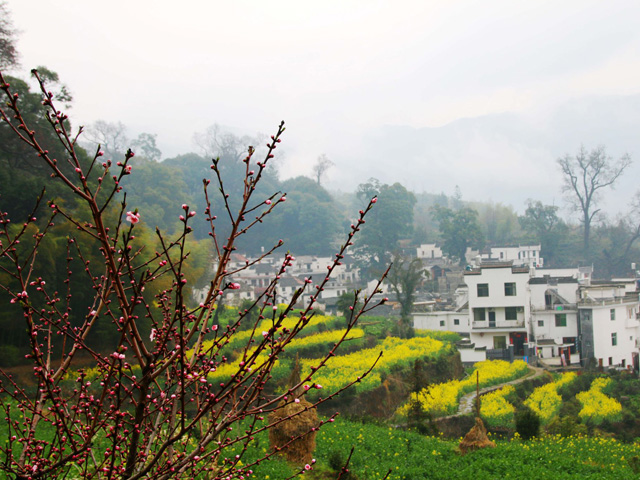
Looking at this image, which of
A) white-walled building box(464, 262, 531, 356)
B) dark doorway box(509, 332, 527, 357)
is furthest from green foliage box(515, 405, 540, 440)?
dark doorway box(509, 332, 527, 357)

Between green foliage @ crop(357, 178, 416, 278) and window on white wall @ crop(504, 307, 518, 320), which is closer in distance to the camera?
window on white wall @ crop(504, 307, 518, 320)

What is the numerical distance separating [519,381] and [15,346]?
19788 mm

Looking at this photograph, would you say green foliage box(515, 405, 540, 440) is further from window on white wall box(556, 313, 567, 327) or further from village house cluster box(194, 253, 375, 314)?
village house cluster box(194, 253, 375, 314)

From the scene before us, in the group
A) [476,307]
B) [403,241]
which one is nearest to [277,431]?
[476,307]

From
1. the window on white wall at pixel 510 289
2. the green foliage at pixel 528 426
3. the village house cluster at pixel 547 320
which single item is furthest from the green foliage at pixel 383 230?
the green foliage at pixel 528 426

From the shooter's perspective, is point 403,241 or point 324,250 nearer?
point 324,250

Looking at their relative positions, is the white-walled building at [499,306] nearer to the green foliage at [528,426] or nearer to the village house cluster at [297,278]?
the village house cluster at [297,278]

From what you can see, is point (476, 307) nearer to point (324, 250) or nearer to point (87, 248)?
point (87, 248)

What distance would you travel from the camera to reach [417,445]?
1195cm

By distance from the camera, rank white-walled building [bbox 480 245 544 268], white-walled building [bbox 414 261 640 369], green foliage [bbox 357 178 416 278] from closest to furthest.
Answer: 1. white-walled building [bbox 414 261 640 369]
2. white-walled building [bbox 480 245 544 268]
3. green foliage [bbox 357 178 416 278]

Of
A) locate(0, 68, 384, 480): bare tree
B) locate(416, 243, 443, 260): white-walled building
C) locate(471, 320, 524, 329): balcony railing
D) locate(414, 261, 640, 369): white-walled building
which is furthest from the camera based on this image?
locate(416, 243, 443, 260): white-walled building

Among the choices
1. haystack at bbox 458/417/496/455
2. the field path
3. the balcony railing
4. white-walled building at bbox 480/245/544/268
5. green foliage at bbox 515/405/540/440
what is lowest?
the field path

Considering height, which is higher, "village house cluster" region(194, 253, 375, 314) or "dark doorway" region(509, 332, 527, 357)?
"village house cluster" region(194, 253, 375, 314)

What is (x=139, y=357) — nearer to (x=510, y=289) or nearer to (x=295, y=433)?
(x=295, y=433)
